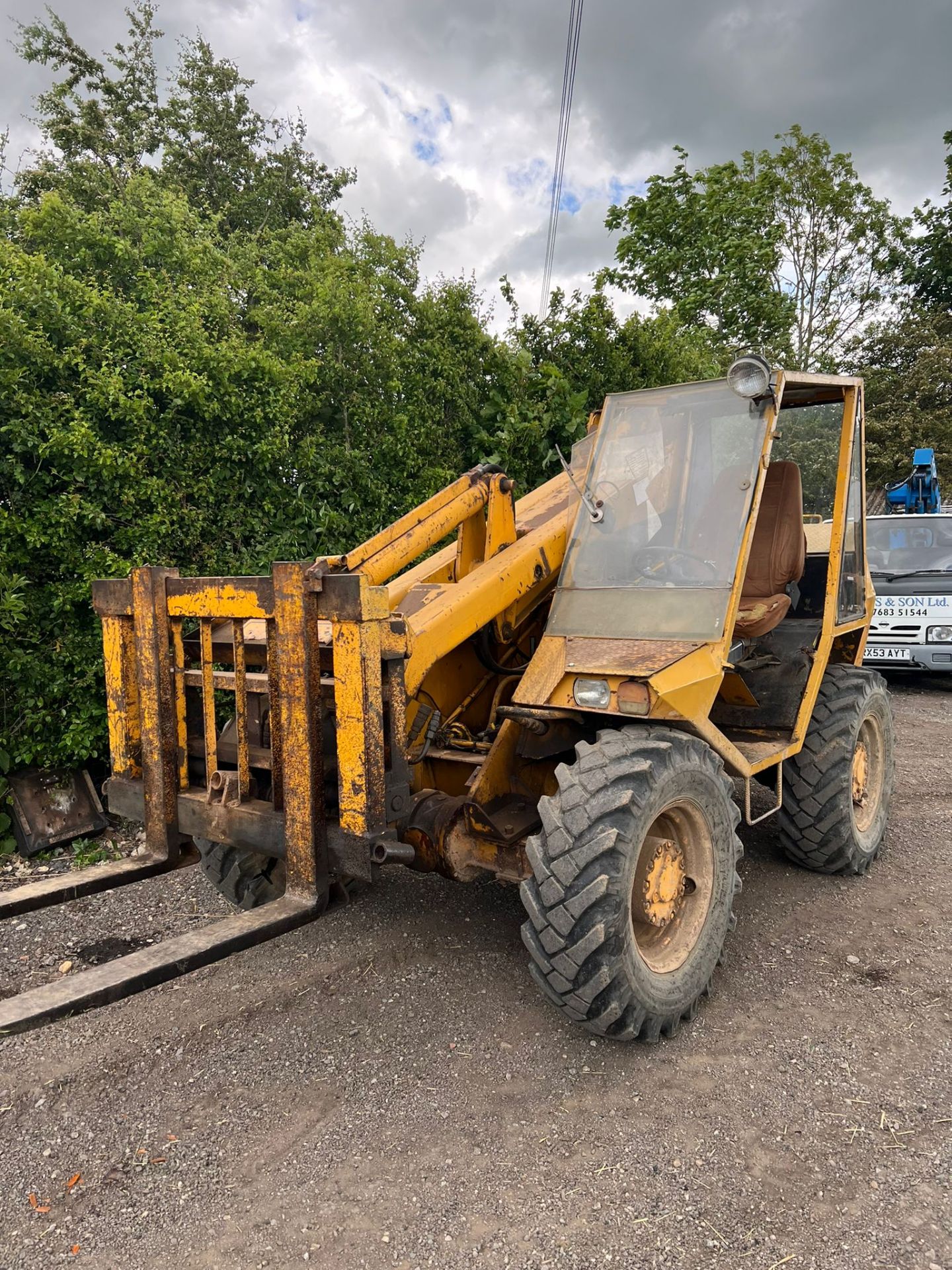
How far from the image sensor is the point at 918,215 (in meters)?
24.9

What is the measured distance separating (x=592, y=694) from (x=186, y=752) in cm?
161

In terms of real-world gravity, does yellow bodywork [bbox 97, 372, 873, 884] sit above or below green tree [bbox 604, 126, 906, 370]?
below

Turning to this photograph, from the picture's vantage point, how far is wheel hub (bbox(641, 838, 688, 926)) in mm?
3174

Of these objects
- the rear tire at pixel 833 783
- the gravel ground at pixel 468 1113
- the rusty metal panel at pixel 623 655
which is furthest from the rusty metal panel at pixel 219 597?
→ the rear tire at pixel 833 783

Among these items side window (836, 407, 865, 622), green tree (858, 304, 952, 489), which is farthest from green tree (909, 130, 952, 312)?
side window (836, 407, 865, 622)

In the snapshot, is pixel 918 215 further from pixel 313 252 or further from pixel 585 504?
pixel 585 504

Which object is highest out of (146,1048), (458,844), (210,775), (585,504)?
(585,504)

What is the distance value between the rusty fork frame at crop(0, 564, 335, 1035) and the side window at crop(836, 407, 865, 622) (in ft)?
10.4

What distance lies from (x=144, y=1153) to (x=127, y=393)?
14.7ft

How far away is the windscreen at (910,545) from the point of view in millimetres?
10312

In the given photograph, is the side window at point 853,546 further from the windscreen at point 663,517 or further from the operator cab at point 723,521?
the windscreen at point 663,517

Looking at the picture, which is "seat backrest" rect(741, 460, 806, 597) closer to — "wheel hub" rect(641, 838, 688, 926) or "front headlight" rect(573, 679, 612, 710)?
"front headlight" rect(573, 679, 612, 710)

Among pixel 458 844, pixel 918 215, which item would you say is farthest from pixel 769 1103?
pixel 918 215

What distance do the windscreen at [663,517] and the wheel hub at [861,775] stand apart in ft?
6.64
